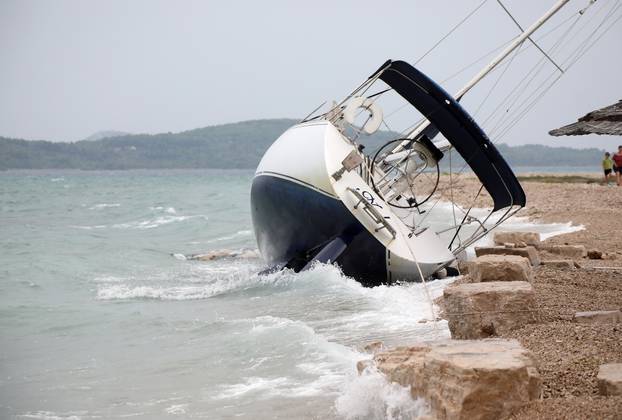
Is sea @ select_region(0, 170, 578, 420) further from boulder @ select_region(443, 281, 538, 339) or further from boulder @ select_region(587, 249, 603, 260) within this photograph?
boulder @ select_region(587, 249, 603, 260)

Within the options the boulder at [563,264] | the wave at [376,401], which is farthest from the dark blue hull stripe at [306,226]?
the wave at [376,401]

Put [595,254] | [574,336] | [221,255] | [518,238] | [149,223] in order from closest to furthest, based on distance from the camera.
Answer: [574,336] → [595,254] → [518,238] → [221,255] → [149,223]

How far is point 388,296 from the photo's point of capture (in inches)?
448

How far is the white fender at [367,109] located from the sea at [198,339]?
94.1 inches

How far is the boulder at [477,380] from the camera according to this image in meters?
4.88

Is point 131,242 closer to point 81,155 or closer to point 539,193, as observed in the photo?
point 539,193

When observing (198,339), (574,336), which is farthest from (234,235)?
(574,336)

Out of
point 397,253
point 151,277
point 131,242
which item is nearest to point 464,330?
point 397,253

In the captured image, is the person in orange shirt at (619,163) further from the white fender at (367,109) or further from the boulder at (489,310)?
the boulder at (489,310)

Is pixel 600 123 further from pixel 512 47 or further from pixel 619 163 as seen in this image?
pixel 619 163

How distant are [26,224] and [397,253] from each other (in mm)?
23582

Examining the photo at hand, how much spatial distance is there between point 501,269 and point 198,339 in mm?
3401

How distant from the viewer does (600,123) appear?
9.80m

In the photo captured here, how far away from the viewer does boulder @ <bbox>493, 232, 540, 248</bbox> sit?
14.7 meters
